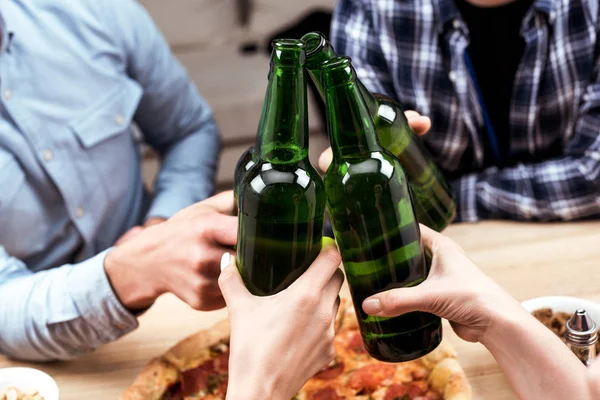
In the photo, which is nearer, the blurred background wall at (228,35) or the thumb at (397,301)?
the thumb at (397,301)

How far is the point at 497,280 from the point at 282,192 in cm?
63

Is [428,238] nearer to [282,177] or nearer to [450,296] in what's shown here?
[450,296]

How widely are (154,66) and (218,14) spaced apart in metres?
1.81

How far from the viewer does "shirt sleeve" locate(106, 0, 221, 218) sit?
1564 mm

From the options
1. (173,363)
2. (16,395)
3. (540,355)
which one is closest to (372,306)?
(540,355)

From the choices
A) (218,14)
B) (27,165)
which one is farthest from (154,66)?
(218,14)

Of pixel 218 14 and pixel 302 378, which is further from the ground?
pixel 302 378

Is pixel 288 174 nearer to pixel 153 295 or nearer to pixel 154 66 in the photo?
pixel 153 295

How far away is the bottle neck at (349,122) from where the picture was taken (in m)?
0.65

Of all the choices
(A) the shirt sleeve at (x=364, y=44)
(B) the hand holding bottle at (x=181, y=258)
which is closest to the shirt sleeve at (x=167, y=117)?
(A) the shirt sleeve at (x=364, y=44)

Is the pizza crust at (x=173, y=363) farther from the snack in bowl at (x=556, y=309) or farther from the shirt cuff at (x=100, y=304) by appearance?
the snack in bowl at (x=556, y=309)

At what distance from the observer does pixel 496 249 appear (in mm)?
1212

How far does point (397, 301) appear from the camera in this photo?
0.67m

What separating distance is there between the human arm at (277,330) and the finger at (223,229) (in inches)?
5.8
